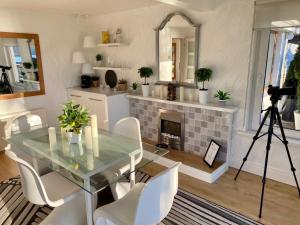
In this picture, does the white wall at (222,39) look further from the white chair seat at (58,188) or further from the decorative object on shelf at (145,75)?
the white chair seat at (58,188)

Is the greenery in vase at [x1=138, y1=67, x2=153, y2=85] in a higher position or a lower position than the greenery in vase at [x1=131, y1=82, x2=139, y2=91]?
higher

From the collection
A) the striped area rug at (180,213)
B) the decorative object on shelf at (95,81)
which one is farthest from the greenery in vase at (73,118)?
the decorative object on shelf at (95,81)

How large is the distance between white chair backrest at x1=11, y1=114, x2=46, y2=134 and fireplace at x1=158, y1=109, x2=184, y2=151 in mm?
1639

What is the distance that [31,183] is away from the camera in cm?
155

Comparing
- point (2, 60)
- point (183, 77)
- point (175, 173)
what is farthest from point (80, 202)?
point (2, 60)

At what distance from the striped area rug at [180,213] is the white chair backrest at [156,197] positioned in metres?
0.70

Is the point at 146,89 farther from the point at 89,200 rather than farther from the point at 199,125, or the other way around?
the point at 89,200

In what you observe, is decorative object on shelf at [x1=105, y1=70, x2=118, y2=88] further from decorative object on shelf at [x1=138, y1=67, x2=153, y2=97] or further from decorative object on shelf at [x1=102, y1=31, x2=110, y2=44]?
decorative object on shelf at [x1=138, y1=67, x2=153, y2=97]

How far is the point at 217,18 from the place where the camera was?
8.84ft

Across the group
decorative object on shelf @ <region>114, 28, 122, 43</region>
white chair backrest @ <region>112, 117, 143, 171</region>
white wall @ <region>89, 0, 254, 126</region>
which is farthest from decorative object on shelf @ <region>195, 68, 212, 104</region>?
decorative object on shelf @ <region>114, 28, 122, 43</region>

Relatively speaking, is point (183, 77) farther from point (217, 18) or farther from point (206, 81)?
point (217, 18)

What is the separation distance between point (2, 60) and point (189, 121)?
291 cm

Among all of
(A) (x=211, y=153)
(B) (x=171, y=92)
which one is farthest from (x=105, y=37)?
(A) (x=211, y=153)

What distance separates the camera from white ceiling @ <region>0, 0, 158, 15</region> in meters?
3.03
